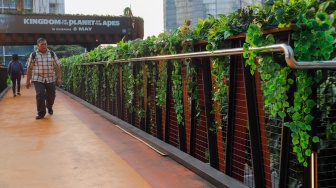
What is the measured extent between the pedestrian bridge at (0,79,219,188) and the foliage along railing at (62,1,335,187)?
1.18 ft

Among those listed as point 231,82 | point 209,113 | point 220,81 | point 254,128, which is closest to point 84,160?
point 209,113

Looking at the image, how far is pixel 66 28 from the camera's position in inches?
1270

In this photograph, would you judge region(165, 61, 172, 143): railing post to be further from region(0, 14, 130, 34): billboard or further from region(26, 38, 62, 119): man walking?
region(0, 14, 130, 34): billboard

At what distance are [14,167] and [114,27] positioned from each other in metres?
30.2

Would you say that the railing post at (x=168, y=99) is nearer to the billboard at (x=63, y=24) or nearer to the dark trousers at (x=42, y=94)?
the dark trousers at (x=42, y=94)

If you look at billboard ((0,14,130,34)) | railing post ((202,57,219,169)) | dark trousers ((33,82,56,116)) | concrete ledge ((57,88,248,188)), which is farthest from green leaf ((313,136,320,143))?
billboard ((0,14,130,34))

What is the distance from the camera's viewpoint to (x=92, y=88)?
36.3 feet

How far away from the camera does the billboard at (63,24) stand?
30.6m

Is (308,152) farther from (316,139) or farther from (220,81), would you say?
(220,81)

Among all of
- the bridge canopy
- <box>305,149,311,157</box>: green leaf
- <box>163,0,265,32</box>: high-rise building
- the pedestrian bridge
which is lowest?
the pedestrian bridge

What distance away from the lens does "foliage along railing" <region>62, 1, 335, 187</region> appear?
250 centimetres

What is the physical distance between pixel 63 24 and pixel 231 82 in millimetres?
30169

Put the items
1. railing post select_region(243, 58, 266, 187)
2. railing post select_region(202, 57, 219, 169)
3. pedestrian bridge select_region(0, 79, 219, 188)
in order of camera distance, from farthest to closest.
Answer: railing post select_region(202, 57, 219, 169) < pedestrian bridge select_region(0, 79, 219, 188) < railing post select_region(243, 58, 266, 187)

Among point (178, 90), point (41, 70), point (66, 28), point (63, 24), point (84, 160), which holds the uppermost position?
point (63, 24)
